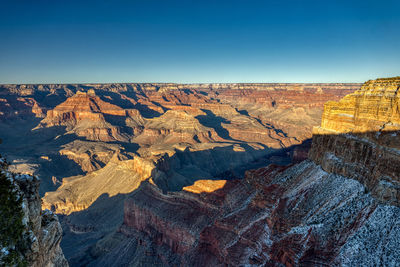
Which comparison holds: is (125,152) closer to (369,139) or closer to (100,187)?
(100,187)

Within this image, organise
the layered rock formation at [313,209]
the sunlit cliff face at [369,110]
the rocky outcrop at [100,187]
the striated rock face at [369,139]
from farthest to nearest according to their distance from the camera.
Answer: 1. the rocky outcrop at [100,187]
2. the sunlit cliff face at [369,110]
3. the striated rock face at [369,139]
4. the layered rock formation at [313,209]

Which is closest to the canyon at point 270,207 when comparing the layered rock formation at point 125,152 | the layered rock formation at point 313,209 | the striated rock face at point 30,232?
the layered rock formation at point 313,209

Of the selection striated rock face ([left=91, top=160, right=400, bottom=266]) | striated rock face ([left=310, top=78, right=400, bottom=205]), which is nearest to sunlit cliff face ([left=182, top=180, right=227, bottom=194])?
striated rock face ([left=91, top=160, right=400, bottom=266])

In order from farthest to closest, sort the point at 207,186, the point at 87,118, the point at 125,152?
the point at 87,118 < the point at 125,152 < the point at 207,186

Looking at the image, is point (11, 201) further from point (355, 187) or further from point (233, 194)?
point (233, 194)

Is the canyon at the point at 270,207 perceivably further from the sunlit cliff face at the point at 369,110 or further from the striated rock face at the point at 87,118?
the striated rock face at the point at 87,118

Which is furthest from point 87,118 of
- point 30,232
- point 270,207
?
point 30,232

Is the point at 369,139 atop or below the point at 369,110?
below
